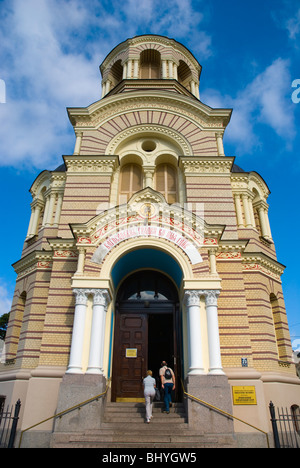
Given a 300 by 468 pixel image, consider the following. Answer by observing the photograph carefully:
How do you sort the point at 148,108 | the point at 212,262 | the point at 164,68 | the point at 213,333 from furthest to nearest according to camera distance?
1. the point at 164,68
2. the point at 148,108
3. the point at 212,262
4. the point at 213,333

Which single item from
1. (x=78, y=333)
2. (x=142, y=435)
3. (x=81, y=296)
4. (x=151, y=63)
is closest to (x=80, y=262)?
(x=81, y=296)

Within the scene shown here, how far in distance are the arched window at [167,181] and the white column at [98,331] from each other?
21.7 ft

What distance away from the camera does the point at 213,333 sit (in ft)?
37.7

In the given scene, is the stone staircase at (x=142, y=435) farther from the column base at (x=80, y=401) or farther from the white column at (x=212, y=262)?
the white column at (x=212, y=262)

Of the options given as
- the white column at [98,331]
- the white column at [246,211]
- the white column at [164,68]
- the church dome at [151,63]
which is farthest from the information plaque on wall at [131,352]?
the white column at [164,68]

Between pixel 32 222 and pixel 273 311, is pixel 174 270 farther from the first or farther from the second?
pixel 32 222

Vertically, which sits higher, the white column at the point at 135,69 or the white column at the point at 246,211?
the white column at the point at 135,69

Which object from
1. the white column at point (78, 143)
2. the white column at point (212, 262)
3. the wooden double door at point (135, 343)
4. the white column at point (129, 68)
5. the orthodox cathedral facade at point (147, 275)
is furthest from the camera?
the white column at point (129, 68)

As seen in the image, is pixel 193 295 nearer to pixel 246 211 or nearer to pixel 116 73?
pixel 246 211

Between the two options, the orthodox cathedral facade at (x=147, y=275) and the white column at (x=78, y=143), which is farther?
the white column at (x=78, y=143)

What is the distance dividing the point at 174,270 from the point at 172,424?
17.9ft

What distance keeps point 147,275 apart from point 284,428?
297 inches

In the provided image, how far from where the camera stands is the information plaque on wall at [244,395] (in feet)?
38.0
